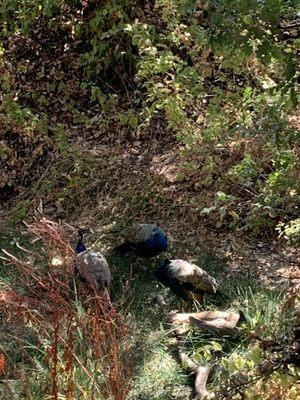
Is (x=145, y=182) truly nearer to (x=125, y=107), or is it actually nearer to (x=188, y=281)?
(x=125, y=107)

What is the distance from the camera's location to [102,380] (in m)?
3.01

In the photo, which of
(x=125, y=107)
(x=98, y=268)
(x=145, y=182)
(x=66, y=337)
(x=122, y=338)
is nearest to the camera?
(x=122, y=338)

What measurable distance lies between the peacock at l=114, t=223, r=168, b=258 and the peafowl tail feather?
22 mm

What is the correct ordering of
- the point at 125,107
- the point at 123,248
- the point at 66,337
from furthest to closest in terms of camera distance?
the point at 125,107 → the point at 123,248 → the point at 66,337

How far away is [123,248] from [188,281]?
708mm

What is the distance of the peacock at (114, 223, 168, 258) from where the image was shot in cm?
416

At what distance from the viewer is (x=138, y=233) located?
4250 mm

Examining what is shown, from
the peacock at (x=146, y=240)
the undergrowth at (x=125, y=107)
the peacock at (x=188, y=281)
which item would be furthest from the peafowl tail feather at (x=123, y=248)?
the undergrowth at (x=125, y=107)

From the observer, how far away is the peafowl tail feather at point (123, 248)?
14.3 ft

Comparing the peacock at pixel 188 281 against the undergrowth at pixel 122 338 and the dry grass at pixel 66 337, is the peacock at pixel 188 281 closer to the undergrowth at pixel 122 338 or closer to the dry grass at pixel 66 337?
the undergrowth at pixel 122 338

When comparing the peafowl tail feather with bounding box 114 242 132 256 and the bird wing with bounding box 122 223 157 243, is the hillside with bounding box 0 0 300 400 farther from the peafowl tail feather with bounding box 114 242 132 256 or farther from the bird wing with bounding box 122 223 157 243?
the bird wing with bounding box 122 223 157 243

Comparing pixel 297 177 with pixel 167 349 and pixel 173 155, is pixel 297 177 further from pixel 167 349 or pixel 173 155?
pixel 173 155

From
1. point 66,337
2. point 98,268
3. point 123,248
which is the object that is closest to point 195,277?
point 98,268

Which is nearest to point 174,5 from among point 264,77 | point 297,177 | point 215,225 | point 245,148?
point 264,77
